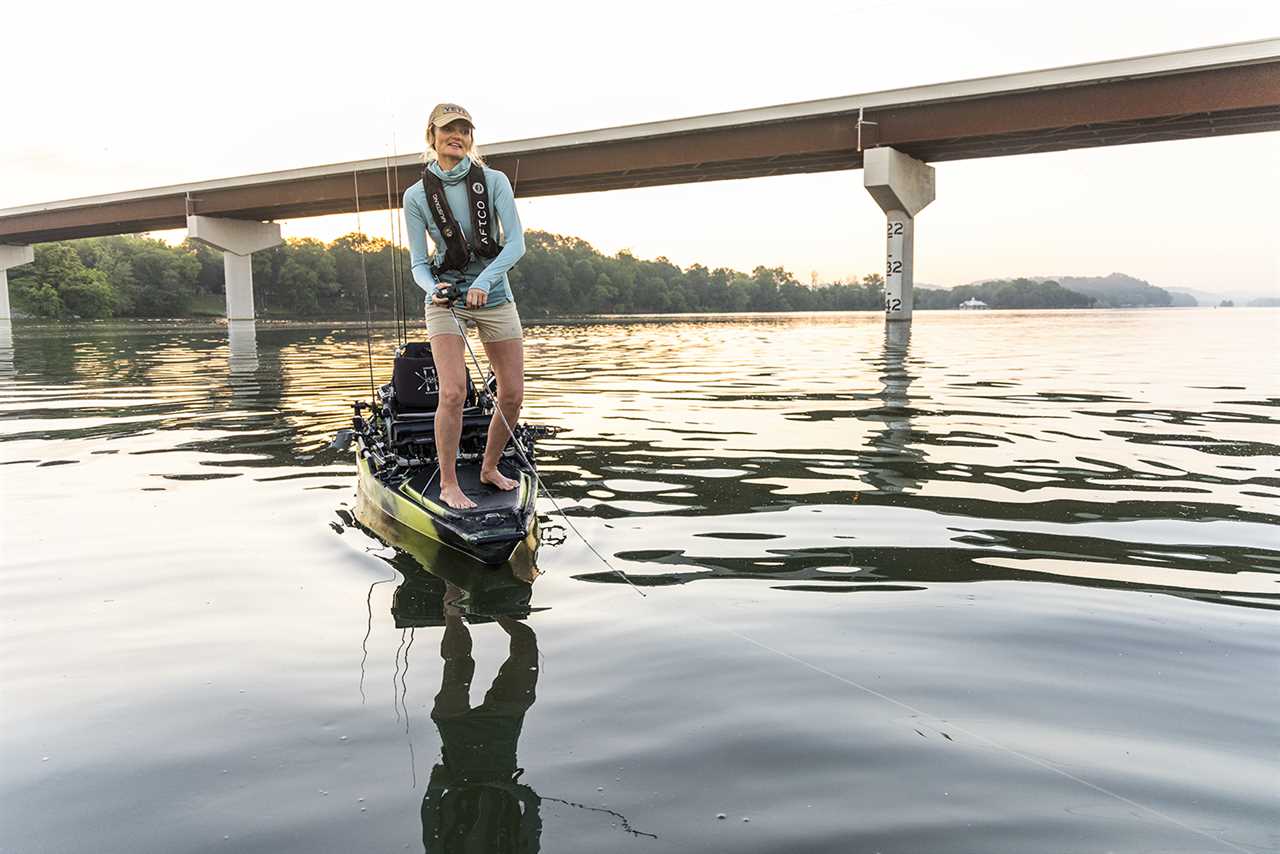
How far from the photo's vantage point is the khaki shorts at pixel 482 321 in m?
6.01

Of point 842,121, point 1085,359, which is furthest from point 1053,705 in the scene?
point 842,121

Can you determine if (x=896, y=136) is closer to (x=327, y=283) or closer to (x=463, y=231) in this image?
(x=463, y=231)

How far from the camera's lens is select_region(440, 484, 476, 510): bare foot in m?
5.56

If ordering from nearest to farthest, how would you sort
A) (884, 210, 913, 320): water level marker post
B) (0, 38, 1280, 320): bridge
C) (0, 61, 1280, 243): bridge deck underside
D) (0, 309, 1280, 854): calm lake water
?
1. (0, 309, 1280, 854): calm lake water
2. (0, 38, 1280, 320): bridge
3. (0, 61, 1280, 243): bridge deck underside
4. (884, 210, 913, 320): water level marker post

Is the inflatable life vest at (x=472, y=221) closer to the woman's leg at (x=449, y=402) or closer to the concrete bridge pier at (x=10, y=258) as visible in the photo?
the woman's leg at (x=449, y=402)

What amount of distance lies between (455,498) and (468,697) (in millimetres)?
2331

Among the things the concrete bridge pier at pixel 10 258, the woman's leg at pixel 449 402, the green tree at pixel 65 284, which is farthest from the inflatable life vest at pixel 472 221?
the green tree at pixel 65 284

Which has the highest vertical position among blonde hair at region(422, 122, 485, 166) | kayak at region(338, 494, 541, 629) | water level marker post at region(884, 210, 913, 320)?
water level marker post at region(884, 210, 913, 320)

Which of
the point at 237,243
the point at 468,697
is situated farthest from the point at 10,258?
the point at 468,697

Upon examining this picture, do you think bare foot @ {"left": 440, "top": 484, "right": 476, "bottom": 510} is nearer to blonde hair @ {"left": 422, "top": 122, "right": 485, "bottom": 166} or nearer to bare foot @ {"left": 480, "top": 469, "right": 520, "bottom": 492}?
bare foot @ {"left": 480, "top": 469, "right": 520, "bottom": 492}

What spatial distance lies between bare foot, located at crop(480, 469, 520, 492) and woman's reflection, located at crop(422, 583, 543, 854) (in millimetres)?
2116

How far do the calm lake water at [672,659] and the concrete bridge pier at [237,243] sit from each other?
58.9 meters

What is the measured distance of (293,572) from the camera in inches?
207

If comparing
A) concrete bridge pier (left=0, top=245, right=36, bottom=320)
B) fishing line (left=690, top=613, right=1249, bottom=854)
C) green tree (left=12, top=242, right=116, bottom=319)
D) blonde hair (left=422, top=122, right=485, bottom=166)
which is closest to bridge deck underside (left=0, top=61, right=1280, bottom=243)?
blonde hair (left=422, top=122, right=485, bottom=166)
